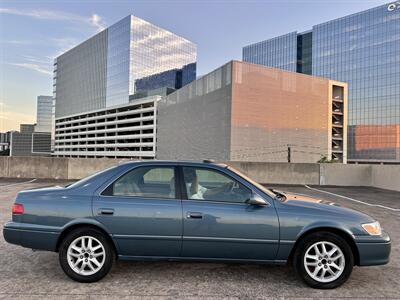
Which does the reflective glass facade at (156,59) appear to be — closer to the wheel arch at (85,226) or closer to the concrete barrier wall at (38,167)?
the concrete barrier wall at (38,167)

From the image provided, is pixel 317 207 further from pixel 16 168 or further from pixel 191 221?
pixel 16 168

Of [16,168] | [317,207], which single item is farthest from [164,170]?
[16,168]

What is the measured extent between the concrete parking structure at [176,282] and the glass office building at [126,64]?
101492 mm

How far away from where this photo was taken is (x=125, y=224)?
374 centimetres

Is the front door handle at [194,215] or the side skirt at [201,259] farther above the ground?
the front door handle at [194,215]

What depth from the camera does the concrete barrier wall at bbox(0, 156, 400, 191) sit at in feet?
51.8

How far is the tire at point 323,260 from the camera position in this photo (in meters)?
3.73

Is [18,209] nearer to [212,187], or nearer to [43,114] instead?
[212,187]

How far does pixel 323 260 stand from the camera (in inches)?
148

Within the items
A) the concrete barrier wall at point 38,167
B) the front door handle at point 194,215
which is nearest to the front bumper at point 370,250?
the front door handle at point 194,215

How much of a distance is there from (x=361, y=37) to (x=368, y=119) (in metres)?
23.0

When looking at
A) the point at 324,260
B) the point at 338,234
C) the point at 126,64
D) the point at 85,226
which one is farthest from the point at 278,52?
the point at 85,226

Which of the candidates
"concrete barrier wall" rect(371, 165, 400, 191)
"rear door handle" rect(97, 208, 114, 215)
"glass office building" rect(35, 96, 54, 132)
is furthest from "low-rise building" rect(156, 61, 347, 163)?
"glass office building" rect(35, 96, 54, 132)

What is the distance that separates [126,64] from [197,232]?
4218 inches
